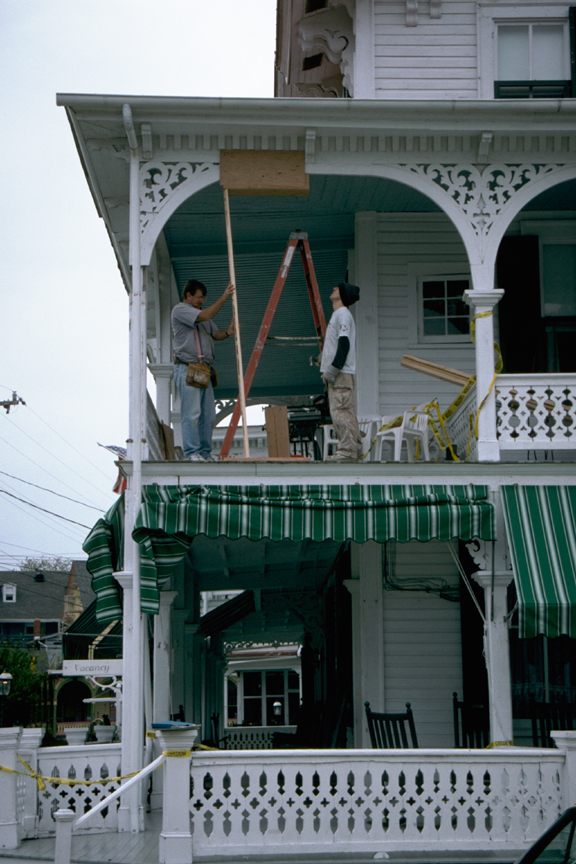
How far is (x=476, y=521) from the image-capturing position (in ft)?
30.8

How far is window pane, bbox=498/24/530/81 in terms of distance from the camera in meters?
12.4

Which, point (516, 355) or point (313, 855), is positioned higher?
point (516, 355)

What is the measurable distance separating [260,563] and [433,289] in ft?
16.0

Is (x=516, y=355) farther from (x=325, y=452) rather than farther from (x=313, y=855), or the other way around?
(x=313, y=855)

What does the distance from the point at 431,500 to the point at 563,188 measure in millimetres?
4498

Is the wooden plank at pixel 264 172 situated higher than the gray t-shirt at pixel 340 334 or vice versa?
the wooden plank at pixel 264 172

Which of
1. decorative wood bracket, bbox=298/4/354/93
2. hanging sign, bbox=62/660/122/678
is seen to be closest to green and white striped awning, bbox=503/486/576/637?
hanging sign, bbox=62/660/122/678

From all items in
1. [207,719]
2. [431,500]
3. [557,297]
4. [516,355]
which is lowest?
[207,719]

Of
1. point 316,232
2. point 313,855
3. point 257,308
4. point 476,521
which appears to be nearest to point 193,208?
point 316,232

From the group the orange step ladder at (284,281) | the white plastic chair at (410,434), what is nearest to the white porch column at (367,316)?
the orange step ladder at (284,281)

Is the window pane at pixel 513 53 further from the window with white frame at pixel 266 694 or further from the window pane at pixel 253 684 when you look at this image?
the window pane at pixel 253 684

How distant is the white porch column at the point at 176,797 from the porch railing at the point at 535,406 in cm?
421

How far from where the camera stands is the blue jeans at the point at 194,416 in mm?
10297

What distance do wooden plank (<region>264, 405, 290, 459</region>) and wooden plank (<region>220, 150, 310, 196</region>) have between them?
2257 millimetres
